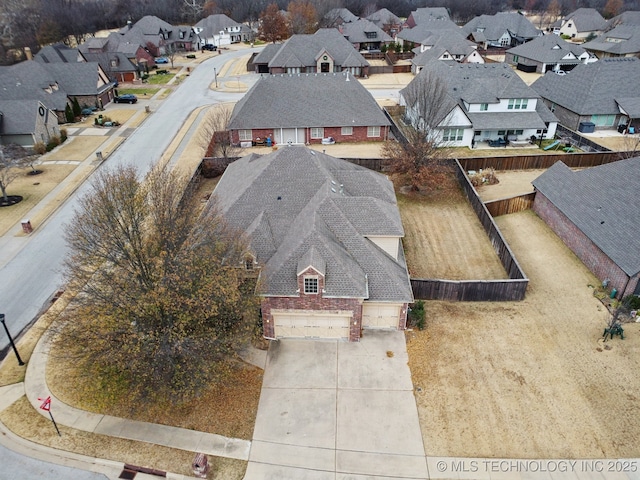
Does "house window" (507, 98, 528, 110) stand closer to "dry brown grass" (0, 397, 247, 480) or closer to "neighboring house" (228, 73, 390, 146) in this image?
"neighboring house" (228, 73, 390, 146)

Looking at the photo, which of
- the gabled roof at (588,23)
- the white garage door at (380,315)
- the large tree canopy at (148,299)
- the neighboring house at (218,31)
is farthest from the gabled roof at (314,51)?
the gabled roof at (588,23)

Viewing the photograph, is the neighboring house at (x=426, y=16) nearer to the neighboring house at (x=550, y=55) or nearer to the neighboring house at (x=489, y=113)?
the neighboring house at (x=550, y=55)

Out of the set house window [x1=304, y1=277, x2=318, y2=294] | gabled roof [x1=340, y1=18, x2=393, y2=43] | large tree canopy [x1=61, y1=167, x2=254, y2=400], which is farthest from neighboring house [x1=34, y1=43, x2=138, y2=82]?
house window [x1=304, y1=277, x2=318, y2=294]

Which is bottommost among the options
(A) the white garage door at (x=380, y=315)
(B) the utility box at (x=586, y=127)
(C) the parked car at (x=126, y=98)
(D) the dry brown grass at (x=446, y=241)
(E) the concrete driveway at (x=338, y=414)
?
(E) the concrete driveway at (x=338, y=414)

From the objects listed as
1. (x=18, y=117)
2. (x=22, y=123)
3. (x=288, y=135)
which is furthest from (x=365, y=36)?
(x=22, y=123)

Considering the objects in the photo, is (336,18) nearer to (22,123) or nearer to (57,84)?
(57,84)
